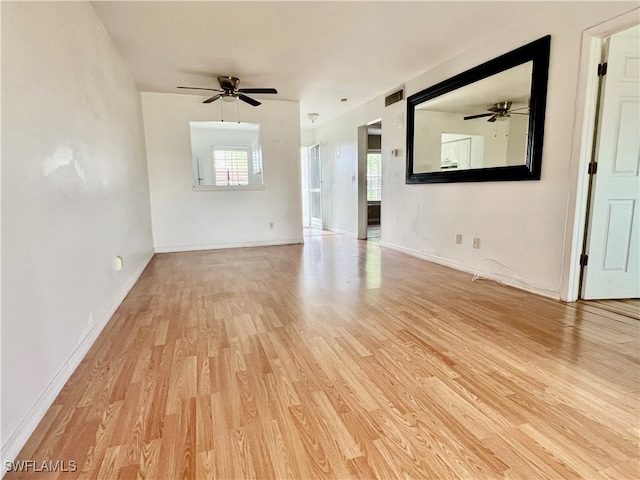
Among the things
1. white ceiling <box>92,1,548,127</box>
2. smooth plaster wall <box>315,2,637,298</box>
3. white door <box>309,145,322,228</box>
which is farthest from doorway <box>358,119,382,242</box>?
white ceiling <box>92,1,548,127</box>

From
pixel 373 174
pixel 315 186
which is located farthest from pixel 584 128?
pixel 315 186

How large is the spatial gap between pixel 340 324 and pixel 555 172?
2195 mm

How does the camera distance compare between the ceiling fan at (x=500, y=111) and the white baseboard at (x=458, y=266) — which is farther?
the ceiling fan at (x=500, y=111)

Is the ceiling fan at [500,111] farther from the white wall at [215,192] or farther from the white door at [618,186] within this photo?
the white wall at [215,192]

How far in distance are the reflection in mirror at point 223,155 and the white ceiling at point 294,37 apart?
11.0 feet

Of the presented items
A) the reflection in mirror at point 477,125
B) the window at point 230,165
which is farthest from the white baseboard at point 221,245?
the window at point 230,165

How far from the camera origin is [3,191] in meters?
1.16

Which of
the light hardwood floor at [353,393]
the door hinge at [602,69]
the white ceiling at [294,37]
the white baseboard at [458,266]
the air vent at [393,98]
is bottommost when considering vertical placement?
the light hardwood floor at [353,393]

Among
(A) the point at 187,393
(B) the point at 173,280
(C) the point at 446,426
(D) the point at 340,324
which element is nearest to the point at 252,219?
(B) the point at 173,280

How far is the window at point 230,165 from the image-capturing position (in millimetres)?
7934

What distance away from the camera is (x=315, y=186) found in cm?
793

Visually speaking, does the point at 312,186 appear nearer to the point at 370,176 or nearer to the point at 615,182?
the point at 370,176

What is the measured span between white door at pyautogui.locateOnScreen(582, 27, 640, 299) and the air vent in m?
2.47

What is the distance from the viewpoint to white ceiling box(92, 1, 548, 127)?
2539mm
